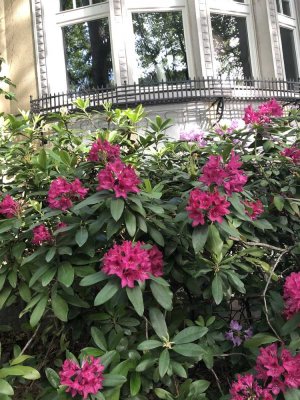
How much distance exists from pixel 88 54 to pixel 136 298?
683 centimetres

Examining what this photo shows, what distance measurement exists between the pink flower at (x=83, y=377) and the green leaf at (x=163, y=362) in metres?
0.21

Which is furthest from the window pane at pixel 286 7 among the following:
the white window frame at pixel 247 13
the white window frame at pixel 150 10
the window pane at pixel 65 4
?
the window pane at pixel 65 4

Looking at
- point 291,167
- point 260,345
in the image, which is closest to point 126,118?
point 291,167

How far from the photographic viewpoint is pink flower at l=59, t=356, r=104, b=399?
4.79 ft

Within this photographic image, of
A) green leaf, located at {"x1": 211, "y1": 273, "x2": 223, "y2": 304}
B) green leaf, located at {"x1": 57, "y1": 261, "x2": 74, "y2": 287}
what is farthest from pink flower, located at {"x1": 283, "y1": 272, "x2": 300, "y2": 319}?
green leaf, located at {"x1": 57, "y1": 261, "x2": 74, "y2": 287}

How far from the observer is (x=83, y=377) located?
1483mm

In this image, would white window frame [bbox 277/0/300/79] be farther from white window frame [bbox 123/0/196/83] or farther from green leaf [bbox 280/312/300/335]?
green leaf [bbox 280/312/300/335]

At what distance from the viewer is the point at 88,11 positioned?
7566mm

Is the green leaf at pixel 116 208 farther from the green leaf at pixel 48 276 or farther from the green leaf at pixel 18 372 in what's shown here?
the green leaf at pixel 18 372

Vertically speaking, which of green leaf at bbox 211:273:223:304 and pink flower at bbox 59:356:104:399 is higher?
green leaf at bbox 211:273:223:304

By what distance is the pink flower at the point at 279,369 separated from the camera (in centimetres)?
150

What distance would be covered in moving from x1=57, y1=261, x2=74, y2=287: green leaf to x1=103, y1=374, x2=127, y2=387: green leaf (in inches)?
15.6

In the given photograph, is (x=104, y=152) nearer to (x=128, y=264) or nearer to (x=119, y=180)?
(x=119, y=180)

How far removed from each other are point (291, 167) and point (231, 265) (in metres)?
0.88
